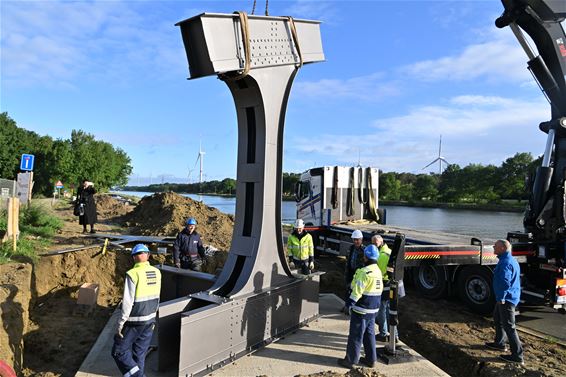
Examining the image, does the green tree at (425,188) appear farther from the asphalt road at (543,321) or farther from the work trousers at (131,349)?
the work trousers at (131,349)

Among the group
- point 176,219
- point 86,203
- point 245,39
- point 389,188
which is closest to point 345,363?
point 245,39

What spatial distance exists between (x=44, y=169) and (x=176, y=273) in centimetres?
5659

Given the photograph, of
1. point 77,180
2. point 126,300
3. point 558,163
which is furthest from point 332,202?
point 77,180

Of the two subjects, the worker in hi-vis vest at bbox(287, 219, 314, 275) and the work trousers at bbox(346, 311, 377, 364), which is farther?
the worker in hi-vis vest at bbox(287, 219, 314, 275)

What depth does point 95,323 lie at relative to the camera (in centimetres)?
729

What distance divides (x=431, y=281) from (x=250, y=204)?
5.64 metres

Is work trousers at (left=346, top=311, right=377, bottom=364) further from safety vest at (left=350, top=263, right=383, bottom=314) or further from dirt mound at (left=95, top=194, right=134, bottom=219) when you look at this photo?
dirt mound at (left=95, top=194, right=134, bottom=219)

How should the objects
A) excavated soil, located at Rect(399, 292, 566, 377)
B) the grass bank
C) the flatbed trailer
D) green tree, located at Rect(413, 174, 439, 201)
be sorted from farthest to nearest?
green tree, located at Rect(413, 174, 439, 201), the grass bank, the flatbed trailer, excavated soil, located at Rect(399, 292, 566, 377)

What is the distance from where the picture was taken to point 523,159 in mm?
67688

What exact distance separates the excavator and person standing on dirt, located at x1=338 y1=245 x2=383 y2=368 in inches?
173

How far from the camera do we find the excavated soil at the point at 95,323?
228 inches

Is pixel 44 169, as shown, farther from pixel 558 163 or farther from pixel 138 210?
pixel 558 163

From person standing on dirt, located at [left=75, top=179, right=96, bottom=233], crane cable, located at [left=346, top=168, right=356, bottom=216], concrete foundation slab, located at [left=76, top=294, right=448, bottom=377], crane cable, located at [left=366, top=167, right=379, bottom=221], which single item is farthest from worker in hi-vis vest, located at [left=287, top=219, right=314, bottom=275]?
person standing on dirt, located at [left=75, top=179, right=96, bottom=233]

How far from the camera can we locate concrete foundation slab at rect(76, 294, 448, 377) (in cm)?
504
